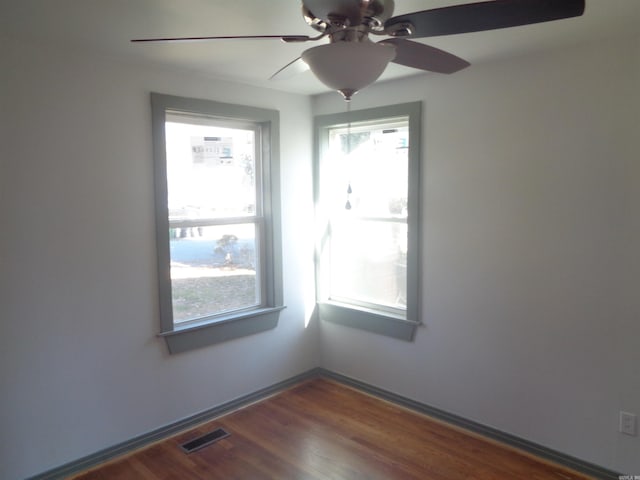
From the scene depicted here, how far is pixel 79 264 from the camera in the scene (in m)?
2.51

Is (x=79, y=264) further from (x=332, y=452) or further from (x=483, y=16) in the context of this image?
(x=483, y=16)

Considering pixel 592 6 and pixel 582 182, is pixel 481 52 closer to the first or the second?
pixel 592 6

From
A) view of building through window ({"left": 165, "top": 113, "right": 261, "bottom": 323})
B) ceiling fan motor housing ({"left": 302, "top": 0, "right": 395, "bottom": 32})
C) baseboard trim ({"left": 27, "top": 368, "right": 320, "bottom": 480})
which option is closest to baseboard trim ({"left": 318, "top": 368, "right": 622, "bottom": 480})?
baseboard trim ({"left": 27, "top": 368, "right": 320, "bottom": 480})

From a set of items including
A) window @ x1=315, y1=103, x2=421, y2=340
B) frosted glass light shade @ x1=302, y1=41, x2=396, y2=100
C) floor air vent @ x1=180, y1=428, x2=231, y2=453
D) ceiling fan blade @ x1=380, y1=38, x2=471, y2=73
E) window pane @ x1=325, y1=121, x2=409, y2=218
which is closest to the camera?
frosted glass light shade @ x1=302, y1=41, x2=396, y2=100

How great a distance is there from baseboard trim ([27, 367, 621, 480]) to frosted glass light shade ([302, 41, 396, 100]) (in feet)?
7.78

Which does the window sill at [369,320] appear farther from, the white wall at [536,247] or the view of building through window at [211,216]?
the view of building through window at [211,216]

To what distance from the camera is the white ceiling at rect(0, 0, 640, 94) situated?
1846mm

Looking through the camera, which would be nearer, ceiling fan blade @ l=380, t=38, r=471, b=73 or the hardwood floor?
ceiling fan blade @ l=380, t=38, r=471, b=73

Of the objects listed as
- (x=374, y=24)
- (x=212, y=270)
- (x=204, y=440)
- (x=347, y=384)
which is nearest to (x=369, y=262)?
(x=347, y=384)

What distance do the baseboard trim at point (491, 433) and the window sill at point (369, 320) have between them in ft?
1.49

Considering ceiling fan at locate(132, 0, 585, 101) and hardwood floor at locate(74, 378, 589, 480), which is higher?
ceiling fan at locate(132, 0, 585, 101)

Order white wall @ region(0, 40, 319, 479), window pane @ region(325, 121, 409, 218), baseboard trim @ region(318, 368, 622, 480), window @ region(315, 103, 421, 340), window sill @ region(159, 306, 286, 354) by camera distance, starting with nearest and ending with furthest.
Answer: white wall @ region(0, 40, 319, 479)
baseboard trim @ region(318, 368, 622, 480)
window sill @ region(159, 306, 286, 354)
window @ region(315, 103, 421, 340)
window pane @ region(325, 121, 409, 218)

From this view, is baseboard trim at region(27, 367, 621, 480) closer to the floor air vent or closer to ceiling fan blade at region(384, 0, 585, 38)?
the floor air vent

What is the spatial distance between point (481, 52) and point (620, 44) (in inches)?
25.5
